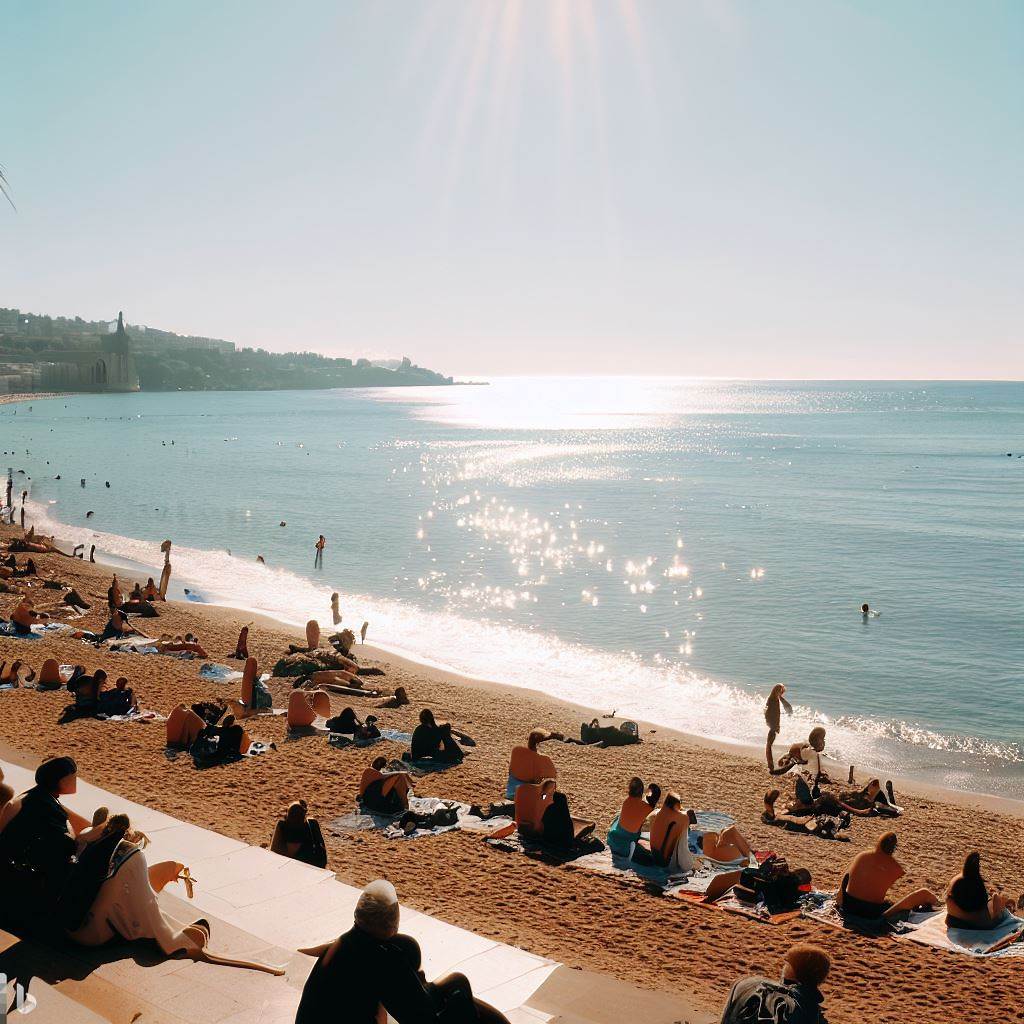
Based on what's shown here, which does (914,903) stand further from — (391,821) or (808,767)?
(808,767)

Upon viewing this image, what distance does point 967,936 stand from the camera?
8.28 m

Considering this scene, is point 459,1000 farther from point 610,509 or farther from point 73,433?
point 73,433

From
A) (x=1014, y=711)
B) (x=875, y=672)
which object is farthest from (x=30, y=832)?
(x=875, y=672)

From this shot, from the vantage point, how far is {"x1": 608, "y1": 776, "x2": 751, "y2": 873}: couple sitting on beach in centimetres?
982

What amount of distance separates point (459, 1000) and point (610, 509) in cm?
6278

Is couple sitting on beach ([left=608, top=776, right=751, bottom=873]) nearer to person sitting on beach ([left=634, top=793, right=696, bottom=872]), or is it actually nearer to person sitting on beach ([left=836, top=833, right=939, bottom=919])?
person sitting on beach ([left=634, top=793, right=696, bottom=872])

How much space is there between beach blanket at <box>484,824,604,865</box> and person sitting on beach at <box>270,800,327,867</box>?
233 cm

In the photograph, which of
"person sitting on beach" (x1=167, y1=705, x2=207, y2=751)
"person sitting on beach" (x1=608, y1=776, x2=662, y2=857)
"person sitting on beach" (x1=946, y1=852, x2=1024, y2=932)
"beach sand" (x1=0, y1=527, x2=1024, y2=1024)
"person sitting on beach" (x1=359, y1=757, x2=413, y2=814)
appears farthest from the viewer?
"person sitting on beach" (x1=167, y1=705, x2=207, y2=751)

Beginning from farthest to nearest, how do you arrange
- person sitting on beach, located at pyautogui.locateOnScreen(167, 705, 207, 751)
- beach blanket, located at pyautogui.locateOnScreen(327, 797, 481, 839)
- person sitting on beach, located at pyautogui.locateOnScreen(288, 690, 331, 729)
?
person sitting on beach, located at pyautogui.locateOnScreen(288, 690, 331, 729) < person sitting on beach, located at pyautogui.locateOnScreen(167, 705, 207, 751) < beach blanket, located at pyautogui.locateOnScreen(327, 797, 481, 839)

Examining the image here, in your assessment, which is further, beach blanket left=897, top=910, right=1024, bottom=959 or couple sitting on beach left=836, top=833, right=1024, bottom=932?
couple sitting on beach left=836, top=833, right=1024, bottom=932

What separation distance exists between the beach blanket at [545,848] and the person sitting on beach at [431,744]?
351cm

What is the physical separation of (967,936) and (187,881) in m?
6.75

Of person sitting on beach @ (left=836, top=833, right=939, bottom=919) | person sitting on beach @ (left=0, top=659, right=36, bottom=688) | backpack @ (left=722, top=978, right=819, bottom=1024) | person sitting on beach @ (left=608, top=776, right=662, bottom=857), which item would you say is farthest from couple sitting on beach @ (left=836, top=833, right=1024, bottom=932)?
person sitting on beach @ (left=0, top=659, right=36, bottom=688)

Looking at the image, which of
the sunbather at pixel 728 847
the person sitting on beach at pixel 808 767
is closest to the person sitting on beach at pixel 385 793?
the sunbather at pixel 728 847
